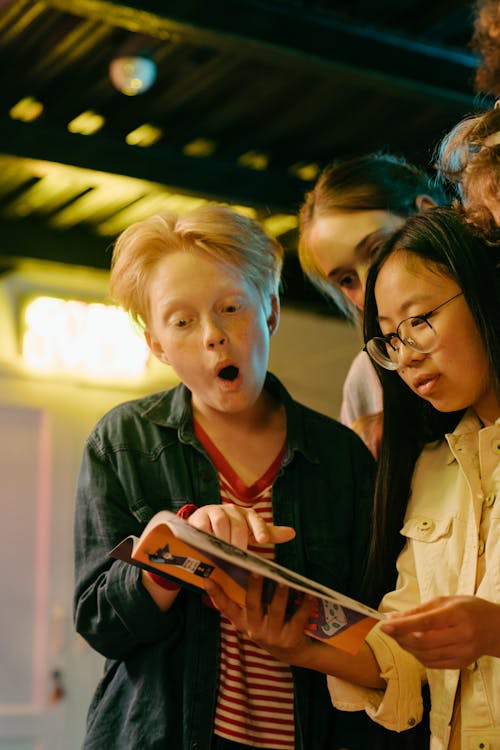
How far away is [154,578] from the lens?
5.64 ft

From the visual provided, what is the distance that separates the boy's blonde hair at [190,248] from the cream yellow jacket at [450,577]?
44 cm

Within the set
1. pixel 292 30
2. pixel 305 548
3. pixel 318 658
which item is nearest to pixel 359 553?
pixel 305 548

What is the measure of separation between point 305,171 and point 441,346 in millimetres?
3944

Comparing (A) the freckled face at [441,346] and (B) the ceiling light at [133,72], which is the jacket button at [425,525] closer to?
(A) the freckled face at [441,346]

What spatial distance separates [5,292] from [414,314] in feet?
15.3

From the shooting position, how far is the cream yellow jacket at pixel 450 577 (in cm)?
168

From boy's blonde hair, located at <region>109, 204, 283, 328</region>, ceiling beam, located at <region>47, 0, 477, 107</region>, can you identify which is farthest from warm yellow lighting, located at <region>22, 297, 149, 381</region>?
boy's blonde hair, located at <region>109, 204, 283, 328</region>

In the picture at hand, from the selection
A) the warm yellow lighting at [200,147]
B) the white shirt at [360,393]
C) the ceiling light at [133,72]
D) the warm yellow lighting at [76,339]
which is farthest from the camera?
the warm yellow lighting at [76,339]

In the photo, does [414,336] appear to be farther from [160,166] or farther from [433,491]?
[160,166]

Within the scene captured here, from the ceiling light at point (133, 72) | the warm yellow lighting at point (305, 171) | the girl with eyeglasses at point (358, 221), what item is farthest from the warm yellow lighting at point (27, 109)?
the girl with eyeglasses at point (358, 221)

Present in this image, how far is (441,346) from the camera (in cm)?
175

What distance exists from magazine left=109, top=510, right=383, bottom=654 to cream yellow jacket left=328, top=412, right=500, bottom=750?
0.17 m

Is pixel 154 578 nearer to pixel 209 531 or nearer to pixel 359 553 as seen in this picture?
pixel 209 531

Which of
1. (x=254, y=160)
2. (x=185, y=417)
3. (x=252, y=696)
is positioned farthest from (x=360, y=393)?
(x=254, y=160)
